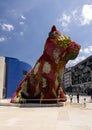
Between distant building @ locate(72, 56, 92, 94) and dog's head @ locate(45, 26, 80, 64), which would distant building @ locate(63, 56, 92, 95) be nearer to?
distant building @ locate(72, 56, 92, 94)

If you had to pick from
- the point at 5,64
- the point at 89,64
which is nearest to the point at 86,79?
the point at 89,64

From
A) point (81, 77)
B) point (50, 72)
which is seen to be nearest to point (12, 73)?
point (50, 72)

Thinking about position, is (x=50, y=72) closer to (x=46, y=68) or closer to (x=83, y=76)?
(x=46, y=68)

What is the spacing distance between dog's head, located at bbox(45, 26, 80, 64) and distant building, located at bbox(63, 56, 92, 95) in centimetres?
6108

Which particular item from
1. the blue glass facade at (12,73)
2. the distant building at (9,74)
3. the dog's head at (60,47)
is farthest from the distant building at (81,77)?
the dog's head at (60,47)

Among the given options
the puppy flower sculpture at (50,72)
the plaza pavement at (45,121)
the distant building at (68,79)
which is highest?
the distant building at (68,79)

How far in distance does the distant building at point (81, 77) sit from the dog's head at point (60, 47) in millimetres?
61075

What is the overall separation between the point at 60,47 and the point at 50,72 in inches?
104

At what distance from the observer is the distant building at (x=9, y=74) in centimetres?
4119

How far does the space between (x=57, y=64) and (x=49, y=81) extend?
1.93m

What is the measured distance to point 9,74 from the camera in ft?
144

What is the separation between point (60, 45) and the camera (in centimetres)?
2133

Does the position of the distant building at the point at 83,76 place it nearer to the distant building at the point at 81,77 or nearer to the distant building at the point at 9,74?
the distant building at the point at 81,77

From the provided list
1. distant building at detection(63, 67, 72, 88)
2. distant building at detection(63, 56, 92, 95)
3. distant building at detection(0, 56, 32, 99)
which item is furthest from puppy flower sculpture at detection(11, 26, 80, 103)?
distant building at detection(63, 67, 72, 88)
